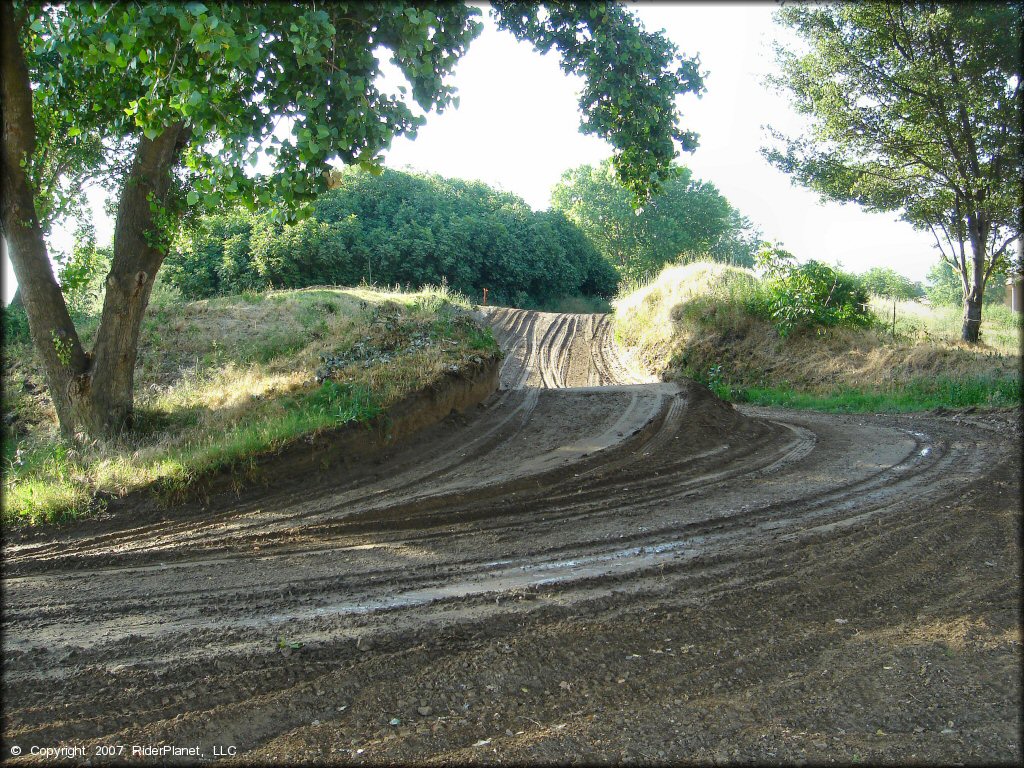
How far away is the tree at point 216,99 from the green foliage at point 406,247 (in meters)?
15.8

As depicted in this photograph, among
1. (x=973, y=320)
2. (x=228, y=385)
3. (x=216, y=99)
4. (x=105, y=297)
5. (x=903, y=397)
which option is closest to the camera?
(x=216, y=99)

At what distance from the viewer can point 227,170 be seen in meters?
6.11

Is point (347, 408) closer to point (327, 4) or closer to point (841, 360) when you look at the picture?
point (327, 4)

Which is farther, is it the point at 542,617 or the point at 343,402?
the point at 343,402

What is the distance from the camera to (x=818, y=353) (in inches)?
687

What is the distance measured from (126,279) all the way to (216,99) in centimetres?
382

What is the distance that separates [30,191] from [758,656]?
9430 millimetres

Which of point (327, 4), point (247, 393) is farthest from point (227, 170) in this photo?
point (247, 393)

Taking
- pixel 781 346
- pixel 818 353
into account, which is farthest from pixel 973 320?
pixel 781 346

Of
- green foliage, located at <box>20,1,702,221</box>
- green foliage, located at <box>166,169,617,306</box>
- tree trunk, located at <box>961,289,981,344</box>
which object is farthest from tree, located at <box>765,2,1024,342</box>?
green foliage, located at <box>166,169,617,306</box>

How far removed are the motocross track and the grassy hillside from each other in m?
7.17

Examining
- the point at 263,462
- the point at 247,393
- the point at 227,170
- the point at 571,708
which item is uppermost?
the point at 227,170

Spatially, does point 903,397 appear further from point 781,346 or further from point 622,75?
point 622,75

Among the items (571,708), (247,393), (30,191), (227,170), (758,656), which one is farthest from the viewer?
(247,393)
